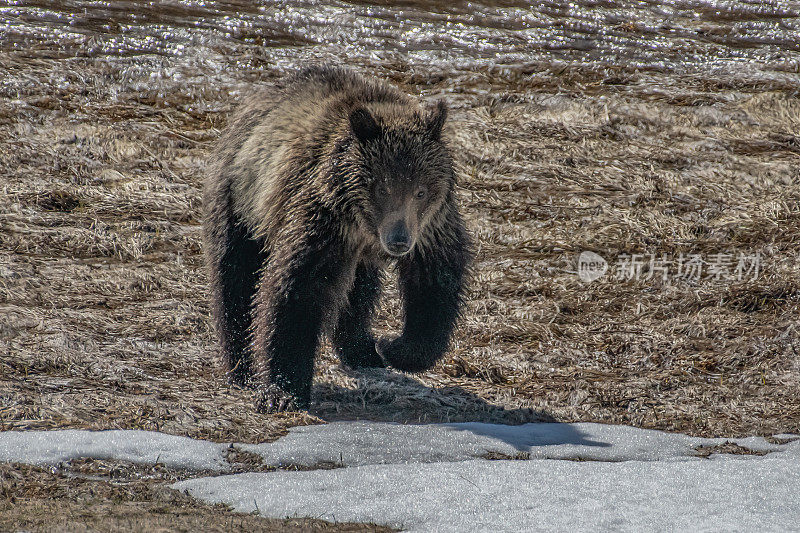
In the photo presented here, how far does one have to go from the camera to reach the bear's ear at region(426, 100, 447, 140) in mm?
6035

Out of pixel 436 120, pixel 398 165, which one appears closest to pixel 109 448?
pixel 398 165

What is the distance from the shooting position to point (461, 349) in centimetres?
742

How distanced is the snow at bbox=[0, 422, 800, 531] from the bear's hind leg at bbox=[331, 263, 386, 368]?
1.52m

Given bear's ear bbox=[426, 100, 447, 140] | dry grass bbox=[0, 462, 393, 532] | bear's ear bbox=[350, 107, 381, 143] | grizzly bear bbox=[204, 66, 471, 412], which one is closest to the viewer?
dry grass bbox=[0, 462, 393, 532]

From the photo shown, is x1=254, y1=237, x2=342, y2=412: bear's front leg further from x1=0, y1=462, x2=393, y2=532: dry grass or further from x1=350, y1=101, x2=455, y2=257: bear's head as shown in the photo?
x1=0, y1=462, x2=393, y2=532: dry grass

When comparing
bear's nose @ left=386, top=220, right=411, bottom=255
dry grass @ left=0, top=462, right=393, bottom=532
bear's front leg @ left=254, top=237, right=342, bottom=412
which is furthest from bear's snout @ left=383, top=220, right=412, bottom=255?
dry grass @ left=0, top=462, right=393, bottom=532

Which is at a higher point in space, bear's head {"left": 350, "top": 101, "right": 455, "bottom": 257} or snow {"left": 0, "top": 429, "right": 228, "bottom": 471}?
bear's head {"left": 350, "top": 101, "right": 455, "bottom": 257}

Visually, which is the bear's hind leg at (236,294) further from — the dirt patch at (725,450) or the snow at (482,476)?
Result: the dirt patch at (725,450)

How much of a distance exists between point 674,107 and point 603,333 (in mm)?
5622

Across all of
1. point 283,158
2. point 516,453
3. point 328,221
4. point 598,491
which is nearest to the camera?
point 598,491

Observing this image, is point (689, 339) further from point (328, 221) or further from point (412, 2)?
point (412, 2)

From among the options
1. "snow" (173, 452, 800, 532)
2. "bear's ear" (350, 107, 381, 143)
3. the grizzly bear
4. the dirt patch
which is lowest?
the dirt patch

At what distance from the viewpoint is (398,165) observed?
589 centimetres

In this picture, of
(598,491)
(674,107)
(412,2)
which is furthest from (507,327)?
(412,2)
